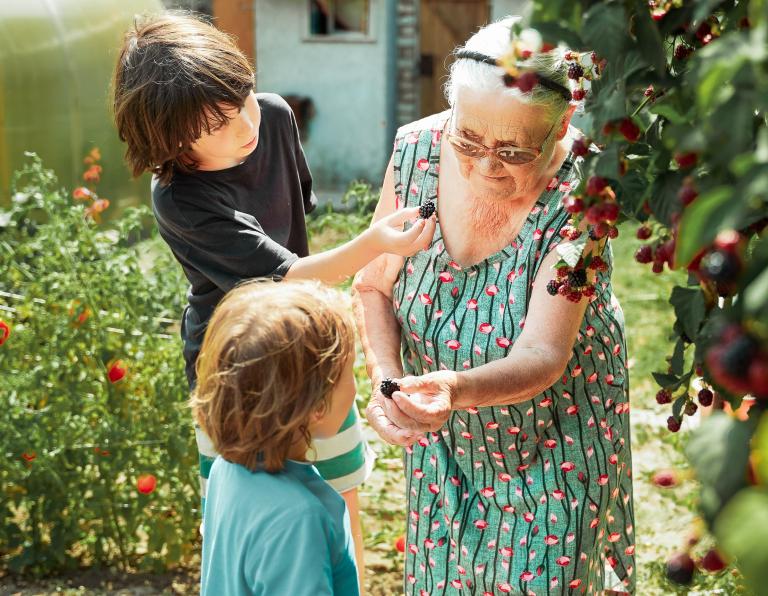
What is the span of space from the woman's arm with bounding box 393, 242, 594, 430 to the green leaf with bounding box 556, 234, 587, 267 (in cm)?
36

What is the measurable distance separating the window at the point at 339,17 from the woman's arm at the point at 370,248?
1053 cm

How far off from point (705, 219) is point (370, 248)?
4.56 feet

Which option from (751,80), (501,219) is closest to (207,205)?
(501,219)

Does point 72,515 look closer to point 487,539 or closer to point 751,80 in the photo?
point 487,539

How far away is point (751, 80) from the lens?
2.66 feet

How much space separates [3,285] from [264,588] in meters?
2.50

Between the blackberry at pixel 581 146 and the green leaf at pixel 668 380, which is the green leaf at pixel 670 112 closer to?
the blackberry at pixel 581 146

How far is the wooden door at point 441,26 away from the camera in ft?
42.6

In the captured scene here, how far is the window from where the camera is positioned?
40.7ft

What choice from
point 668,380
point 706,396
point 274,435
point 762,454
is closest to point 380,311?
point 274,435

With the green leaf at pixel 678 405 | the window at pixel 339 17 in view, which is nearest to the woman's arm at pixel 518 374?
the green leaf at pixel 678 405

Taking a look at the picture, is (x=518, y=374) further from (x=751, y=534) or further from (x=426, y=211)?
(x=751, y=534)

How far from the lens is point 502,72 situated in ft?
6.16

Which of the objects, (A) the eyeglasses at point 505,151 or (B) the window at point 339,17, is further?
(B) the window at point 339,17
